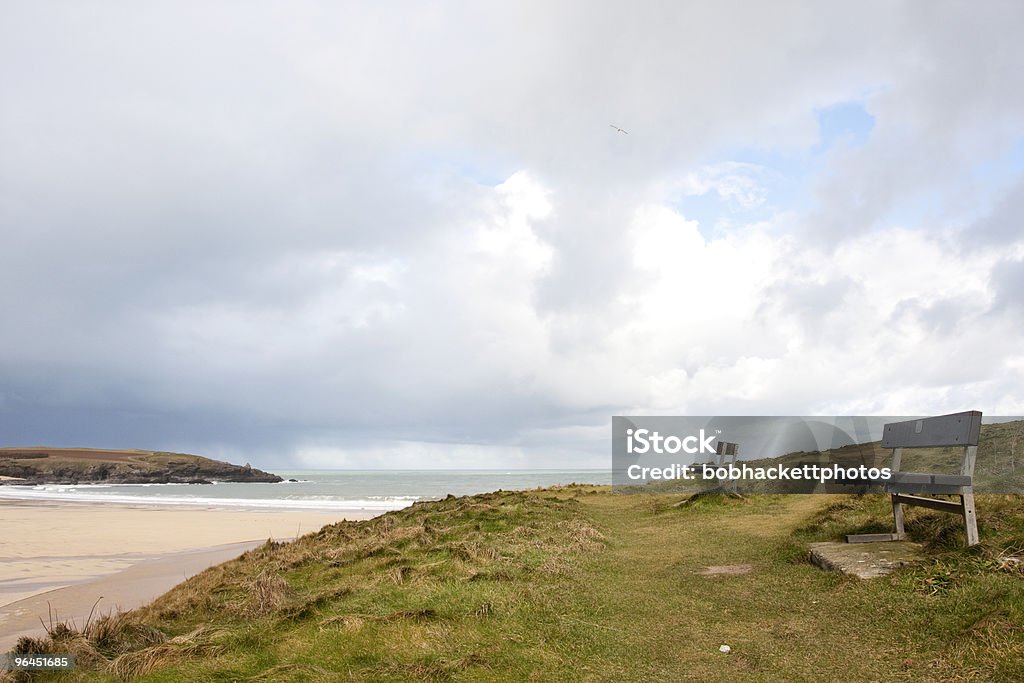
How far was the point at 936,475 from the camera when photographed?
832 cm

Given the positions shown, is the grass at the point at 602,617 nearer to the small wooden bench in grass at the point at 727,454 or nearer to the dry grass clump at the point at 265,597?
the dry grass clump at the point at 265,597

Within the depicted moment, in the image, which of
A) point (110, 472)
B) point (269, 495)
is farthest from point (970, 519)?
point (110, 472)

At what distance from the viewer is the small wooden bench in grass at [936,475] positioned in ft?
26.1

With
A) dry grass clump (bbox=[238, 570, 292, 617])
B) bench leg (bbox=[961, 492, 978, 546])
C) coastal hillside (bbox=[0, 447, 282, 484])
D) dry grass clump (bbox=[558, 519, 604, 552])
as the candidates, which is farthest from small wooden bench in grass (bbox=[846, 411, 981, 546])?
coastal hillside (bbox=[0, 447, 282, 484])

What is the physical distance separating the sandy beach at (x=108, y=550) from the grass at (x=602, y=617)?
4892 mm

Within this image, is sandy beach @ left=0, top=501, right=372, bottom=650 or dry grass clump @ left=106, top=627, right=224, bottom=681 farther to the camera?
sandy beach @ left=0, top=501, right=372, bottom=650

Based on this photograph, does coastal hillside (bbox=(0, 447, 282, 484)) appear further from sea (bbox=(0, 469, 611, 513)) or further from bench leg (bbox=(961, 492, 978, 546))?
bench leg (bbox=(961, 492, 978, 546))

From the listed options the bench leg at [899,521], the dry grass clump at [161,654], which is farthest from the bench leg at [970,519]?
the dry grass clump at [161,654]

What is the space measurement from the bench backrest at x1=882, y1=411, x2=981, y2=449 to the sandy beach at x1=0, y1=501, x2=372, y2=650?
50.9ft

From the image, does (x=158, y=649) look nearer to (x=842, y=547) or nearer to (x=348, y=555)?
(x=348, y=555)

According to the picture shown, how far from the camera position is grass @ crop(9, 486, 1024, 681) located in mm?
5758

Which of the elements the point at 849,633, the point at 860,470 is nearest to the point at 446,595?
the point at 849,633

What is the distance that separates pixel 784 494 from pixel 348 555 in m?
14.5

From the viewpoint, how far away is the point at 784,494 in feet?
64.7
